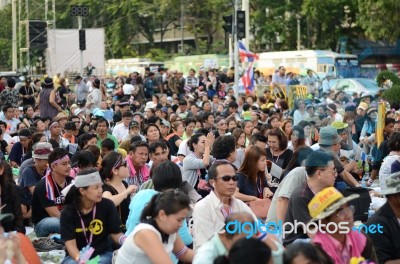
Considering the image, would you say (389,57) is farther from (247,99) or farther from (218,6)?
(247,99)

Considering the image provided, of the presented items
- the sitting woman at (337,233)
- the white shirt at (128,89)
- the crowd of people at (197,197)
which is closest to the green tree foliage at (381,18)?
the white shirt at (128,89)

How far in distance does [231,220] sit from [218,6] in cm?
5541

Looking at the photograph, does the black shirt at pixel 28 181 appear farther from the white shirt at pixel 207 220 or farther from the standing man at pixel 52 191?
the white shirt at pixel 207 220

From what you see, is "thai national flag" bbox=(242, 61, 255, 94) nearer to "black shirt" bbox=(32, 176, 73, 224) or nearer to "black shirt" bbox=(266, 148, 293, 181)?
"black shirt" bbox=(266, 148, 293, 181)

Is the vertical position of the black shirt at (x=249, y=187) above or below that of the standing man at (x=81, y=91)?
above

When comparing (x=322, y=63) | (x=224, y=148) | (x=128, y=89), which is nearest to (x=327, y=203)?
(x=224, y=148)

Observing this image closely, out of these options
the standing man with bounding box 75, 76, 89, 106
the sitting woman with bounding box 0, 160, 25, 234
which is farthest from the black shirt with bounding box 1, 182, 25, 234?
the standing man with bounding box 75, 76, 89, 106

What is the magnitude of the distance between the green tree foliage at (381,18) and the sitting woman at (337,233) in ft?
134

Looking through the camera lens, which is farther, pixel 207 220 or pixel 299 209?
pixel 299 209

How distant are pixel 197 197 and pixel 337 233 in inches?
147

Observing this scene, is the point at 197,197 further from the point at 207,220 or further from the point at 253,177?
the point at 207,220

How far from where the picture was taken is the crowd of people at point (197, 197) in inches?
257

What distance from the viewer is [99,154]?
12344 millimetres

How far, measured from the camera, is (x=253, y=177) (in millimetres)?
10719
